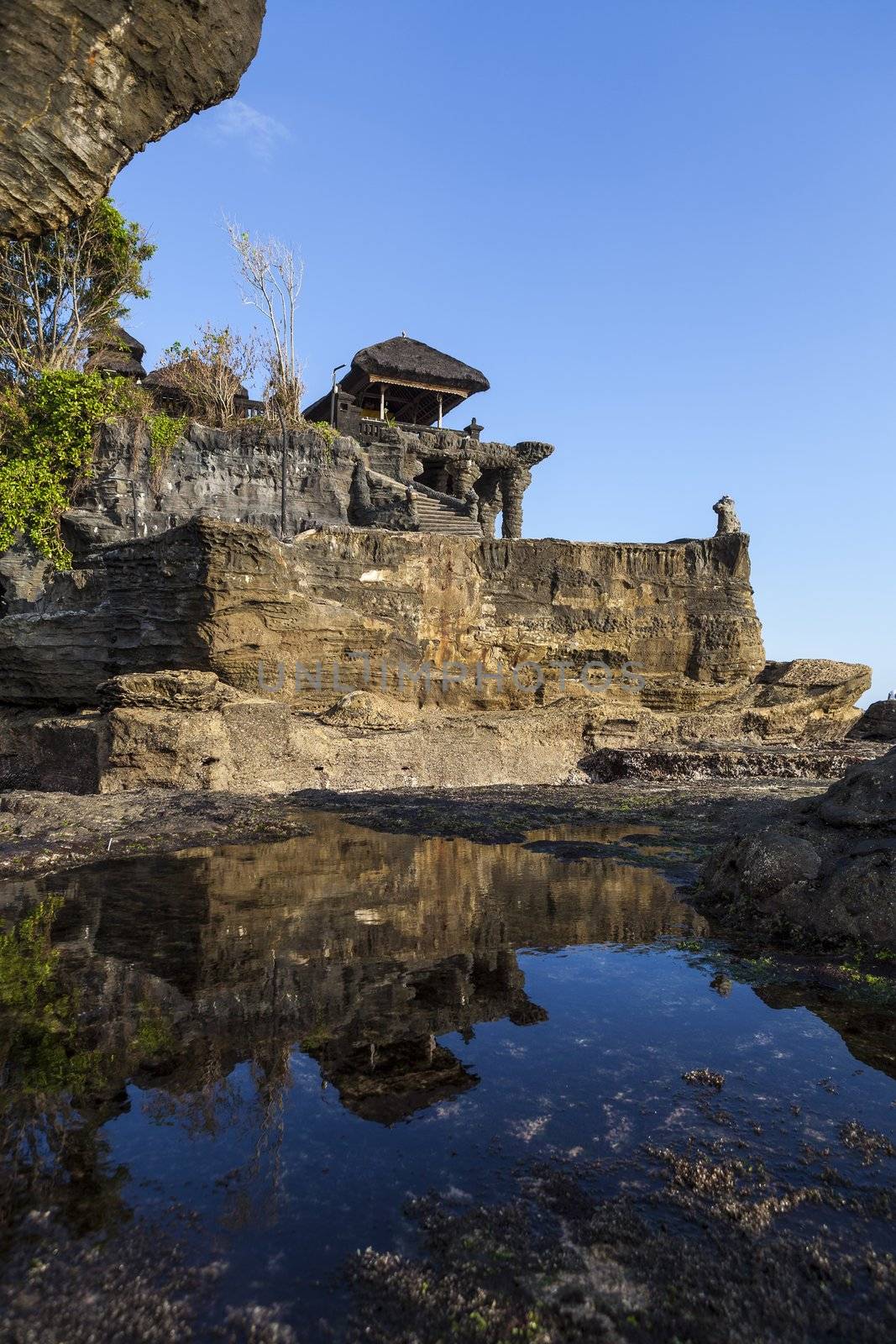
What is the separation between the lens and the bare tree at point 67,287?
71.6 ft

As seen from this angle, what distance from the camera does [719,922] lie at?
5141mm

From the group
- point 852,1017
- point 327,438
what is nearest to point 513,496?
point 327,438

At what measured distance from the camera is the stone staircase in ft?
79.5

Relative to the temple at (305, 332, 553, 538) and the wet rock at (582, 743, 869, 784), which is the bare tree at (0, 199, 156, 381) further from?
the wet rock at (582, 743, 869, 784)

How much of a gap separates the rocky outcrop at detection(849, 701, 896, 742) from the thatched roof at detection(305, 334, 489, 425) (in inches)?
897

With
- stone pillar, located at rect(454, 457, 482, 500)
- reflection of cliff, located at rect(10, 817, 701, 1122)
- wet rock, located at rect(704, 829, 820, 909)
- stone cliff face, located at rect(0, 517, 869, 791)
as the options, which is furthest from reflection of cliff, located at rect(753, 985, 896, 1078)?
stone pillar, located at rect(454, 457, 482, 500)

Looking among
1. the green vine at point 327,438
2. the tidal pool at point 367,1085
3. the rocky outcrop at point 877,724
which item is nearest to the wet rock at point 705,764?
the rocky outcrop at point 877,724

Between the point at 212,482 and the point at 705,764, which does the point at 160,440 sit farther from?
the point at 705,764

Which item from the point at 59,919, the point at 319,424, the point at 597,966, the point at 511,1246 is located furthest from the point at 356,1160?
the point at 319,424

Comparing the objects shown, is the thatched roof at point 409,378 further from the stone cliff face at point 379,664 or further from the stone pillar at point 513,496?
the stone cliff face at point 379,664

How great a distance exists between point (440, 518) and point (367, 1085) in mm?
22934

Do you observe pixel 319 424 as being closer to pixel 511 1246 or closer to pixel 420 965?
pixel 420 965

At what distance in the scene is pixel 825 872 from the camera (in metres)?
5.17

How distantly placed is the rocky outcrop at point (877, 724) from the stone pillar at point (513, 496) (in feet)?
57.8
